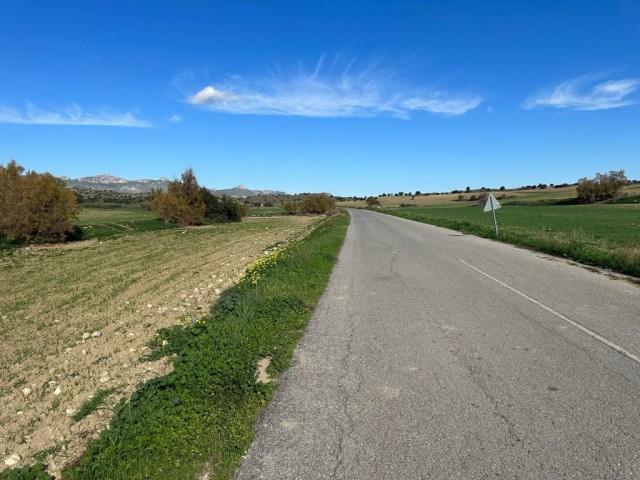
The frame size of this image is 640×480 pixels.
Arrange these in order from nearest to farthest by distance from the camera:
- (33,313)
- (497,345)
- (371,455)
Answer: (371,455) < (497,345) < (33,313)

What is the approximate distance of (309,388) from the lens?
4824mm

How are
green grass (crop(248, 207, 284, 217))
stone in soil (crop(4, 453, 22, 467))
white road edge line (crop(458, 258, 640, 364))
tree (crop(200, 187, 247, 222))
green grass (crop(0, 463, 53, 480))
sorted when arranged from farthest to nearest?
1. green grass (crop(248, 207, 284, 217))
2. tree (crop(200, 187, 247, 222))
3. white road edge line (crop(458, 258, 640, 364))
4. stone in soil (crop(4, 453, 22, 467))
5. green grass (crop(0, 463, 53, 480))

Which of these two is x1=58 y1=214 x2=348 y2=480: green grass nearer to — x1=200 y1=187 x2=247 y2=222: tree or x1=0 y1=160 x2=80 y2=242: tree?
x1=0 y1=160 x2=80 y2=242: tree

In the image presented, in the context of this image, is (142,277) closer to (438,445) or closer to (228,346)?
(228,346)

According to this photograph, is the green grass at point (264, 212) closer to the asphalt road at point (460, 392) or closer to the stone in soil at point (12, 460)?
the asphalt road at point (460, 392)

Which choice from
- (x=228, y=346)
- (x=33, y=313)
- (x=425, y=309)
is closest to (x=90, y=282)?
(x=33, y=313)

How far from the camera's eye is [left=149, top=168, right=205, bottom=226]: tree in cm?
5206

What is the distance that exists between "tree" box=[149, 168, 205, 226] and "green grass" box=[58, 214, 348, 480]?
156 feet

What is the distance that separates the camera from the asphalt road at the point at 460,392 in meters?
3.38

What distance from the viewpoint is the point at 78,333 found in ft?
26.4

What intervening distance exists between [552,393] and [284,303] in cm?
505

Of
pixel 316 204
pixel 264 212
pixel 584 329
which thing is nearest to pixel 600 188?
pixel 316 204

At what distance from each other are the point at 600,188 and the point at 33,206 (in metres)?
106

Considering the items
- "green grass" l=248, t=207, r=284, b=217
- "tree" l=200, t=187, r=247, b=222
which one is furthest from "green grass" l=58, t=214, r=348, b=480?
"green grass" l=248, t=207, r=284, b=217
